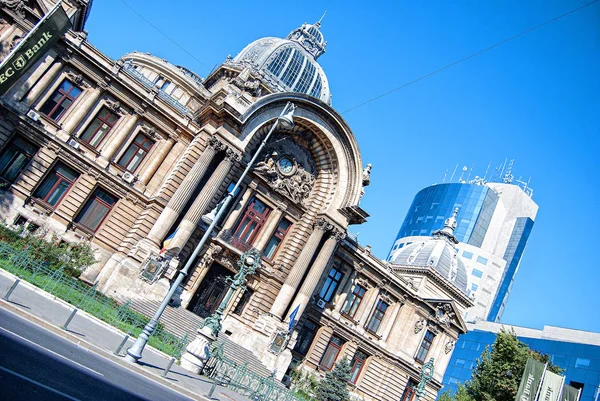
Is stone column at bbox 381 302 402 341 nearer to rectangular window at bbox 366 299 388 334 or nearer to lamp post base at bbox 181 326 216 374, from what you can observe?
rectangular window at bbox 366 299 388 334

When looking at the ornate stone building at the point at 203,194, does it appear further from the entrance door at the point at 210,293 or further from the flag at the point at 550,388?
the flag at the point at 550,388

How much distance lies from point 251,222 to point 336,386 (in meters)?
11.6

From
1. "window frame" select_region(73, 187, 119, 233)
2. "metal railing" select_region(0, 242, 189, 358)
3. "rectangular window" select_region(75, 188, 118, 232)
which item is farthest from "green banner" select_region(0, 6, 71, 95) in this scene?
"rectangular window" select_region(75, 188, 118, 232)

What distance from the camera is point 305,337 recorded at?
35438 millimetres

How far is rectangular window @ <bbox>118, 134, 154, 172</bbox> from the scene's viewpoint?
29.3 metres

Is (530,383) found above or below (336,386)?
above

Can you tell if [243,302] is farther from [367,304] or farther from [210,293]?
[367,304]

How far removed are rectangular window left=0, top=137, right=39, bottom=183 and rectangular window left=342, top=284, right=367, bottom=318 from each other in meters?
24.6

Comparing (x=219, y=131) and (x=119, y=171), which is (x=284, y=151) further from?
(x=119, y=171)

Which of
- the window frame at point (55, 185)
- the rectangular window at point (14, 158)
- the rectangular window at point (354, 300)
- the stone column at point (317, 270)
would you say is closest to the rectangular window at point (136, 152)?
the window frame at point (55, 185)

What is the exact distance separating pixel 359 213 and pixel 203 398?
2152 cm

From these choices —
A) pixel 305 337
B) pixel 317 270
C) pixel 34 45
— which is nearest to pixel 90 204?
pixel 34 45

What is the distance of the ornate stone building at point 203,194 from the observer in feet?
85.9

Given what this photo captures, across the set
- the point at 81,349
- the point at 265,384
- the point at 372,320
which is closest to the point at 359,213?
the point at 372,320
